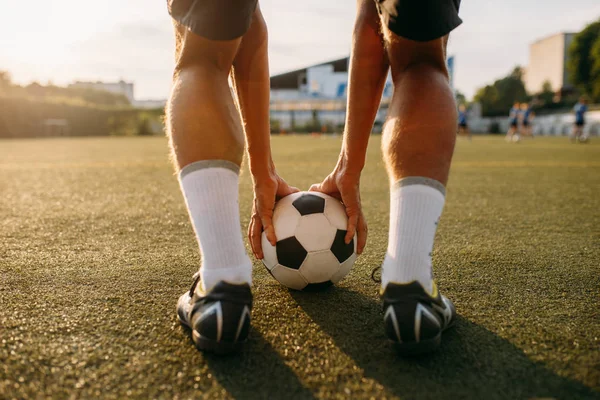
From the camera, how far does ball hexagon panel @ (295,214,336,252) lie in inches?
58.4

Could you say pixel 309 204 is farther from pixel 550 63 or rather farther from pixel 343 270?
pixel 550 63

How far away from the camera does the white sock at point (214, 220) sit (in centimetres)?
111

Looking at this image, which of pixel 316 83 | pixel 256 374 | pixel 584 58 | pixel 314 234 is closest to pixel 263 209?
pixel 314 234

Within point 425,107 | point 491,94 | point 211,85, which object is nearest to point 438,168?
point 425,107

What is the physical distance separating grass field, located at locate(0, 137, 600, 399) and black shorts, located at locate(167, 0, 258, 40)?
72cm

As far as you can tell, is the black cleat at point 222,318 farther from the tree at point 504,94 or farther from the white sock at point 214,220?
the tree at point 504,94

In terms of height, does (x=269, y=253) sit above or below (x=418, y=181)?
below

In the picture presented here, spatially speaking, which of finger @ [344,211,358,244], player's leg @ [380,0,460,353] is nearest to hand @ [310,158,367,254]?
finger @ [344,211,358,244]

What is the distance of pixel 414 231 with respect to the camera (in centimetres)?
111

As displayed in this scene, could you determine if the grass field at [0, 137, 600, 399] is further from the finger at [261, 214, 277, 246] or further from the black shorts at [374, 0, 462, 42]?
the black shorts at [374, 0, 462, 42]

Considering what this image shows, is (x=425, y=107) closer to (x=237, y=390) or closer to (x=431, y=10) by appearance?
(x=431, y=10)

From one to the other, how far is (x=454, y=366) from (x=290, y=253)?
61 cm

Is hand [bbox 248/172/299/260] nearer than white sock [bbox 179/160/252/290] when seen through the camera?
No

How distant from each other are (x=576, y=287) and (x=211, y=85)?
50.1 inches
